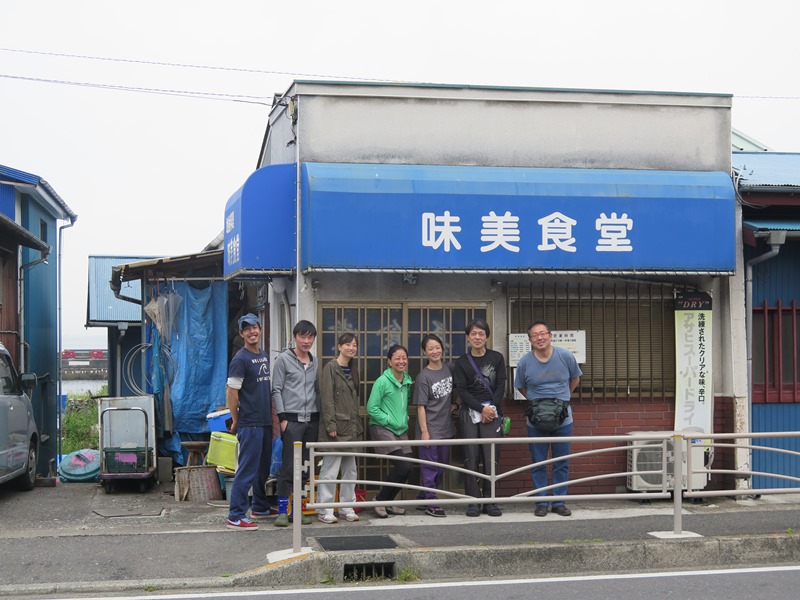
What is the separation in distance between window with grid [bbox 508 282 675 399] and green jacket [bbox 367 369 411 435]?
1672 mm

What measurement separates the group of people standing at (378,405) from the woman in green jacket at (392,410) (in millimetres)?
10

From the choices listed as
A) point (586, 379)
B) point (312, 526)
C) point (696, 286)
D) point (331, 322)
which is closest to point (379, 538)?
point (312, 526)

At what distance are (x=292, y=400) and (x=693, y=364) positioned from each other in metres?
4.67

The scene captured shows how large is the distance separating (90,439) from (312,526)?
20.4 meters

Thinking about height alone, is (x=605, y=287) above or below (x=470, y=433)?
above

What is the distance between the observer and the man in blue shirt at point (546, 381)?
32.7 ft

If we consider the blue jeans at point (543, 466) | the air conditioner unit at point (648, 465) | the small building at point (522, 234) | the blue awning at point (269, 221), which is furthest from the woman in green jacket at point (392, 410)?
the air conditioner unit at point (648, 465)

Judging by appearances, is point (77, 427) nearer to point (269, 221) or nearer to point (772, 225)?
point (269, 221)

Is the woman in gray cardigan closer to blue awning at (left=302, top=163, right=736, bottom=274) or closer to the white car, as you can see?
blue awning at (left=302, top=163, right=736, bottom=274)

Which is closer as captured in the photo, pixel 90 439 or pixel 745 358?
pixel 745 358

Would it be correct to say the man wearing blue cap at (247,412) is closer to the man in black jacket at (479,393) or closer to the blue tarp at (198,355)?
the man in black jacket at (479,393)

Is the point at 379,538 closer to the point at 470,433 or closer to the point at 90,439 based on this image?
the point at 470,433

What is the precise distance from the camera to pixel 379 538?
343 inches

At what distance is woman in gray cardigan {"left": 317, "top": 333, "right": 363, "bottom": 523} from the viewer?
973 cm
